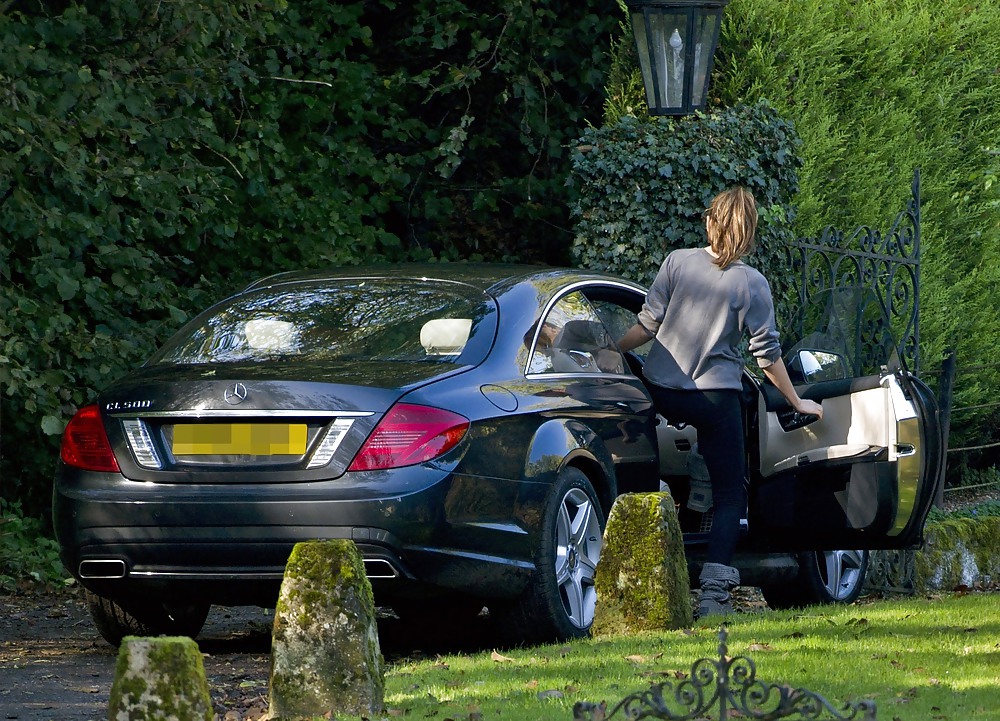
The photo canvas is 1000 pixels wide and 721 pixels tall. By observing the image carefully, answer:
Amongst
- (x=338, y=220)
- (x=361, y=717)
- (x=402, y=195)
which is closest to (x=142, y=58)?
(x=338, y=220)

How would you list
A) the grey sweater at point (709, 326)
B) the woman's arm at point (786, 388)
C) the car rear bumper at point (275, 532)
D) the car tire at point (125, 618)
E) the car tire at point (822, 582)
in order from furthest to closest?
1. the car tire at point (822, 582)
2. the woman's arm at point (786, 388)
3. the grey sweater at point (709, 326)
4. the car tire at point (125, 618)
5. the car rear bumper at point (275, 532)

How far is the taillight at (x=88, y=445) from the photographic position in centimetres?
629

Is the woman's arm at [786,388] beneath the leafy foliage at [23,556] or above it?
above

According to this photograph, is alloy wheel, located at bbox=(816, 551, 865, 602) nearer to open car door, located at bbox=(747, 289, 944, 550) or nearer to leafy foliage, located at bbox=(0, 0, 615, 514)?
open car door, located at bbox=(747, 289, 944, 550)

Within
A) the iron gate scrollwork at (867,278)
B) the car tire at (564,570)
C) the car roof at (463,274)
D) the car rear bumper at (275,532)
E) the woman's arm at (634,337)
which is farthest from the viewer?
the iron gate scrollwork at (867,278)

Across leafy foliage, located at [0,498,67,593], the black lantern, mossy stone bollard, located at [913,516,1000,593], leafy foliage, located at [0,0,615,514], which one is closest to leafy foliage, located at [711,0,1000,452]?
leafy foliage, located at [0,0,615,514]

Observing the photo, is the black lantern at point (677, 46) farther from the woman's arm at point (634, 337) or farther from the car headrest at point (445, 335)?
the car headrest at point (445, 335)

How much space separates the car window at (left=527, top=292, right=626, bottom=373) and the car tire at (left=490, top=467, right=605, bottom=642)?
1.59ft

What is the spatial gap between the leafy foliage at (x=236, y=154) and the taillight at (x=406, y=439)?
3743 mm

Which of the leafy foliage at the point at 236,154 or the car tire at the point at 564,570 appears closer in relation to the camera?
the car tire at the point at 564,570

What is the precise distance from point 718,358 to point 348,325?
64.9 inches

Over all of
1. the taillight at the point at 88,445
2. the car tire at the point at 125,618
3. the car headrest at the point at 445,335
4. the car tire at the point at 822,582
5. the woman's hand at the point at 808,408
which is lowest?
the car tire at the point at 822,582

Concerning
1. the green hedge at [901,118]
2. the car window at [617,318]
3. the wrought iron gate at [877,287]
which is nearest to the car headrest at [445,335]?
Answer: the car window at [617,318]

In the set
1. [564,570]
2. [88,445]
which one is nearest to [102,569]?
[88,445]
